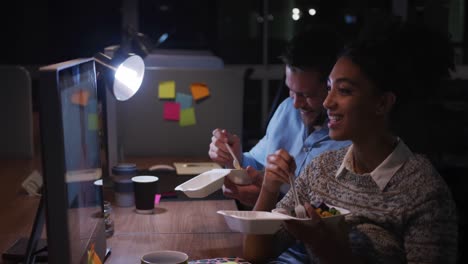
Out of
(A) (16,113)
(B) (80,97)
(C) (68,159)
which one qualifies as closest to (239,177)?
(B) (80,97)

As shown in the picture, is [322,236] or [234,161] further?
[234,161]

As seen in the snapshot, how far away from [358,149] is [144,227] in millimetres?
678


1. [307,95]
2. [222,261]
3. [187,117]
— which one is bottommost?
[222,261]

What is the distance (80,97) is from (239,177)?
94cm

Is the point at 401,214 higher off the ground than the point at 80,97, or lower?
lower

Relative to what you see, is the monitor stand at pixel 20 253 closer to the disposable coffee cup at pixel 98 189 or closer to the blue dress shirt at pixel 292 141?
the disposable coffee cup at pixel 98 189

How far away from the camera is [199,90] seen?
284cm

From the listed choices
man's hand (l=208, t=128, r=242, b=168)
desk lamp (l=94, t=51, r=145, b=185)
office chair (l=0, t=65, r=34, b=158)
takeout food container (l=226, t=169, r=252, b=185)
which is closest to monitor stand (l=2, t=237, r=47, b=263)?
desk lamp (l=94, t=51, r=145, b=185)

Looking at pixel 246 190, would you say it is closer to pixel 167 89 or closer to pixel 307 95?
pixel 307 95

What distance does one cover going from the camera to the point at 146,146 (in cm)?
286

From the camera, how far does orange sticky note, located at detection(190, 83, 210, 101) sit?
112 inches

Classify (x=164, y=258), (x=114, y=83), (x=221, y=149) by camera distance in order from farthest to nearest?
(x=221, y=149) < (x=114, y=83) < (x=164, y=258)

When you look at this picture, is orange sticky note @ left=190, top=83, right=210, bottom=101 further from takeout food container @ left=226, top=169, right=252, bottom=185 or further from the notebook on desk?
takeout food container @ left=226, top=169, right=252, bottom=185

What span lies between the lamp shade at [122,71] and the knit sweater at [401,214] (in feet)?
2.40
